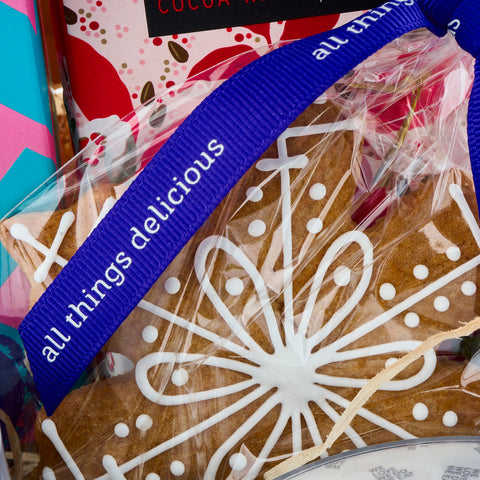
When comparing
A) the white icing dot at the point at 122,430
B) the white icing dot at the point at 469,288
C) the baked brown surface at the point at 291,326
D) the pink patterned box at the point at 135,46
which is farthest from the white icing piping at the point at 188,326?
the pink patterned box at the point at 135,46

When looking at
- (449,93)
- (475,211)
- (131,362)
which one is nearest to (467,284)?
(475,211)

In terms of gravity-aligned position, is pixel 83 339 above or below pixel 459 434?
above

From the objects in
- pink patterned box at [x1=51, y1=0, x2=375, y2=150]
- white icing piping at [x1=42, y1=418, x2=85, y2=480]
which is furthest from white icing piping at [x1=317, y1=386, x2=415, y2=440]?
pink patterned box at [x1=51, y1=0, x2=375, y2=150]

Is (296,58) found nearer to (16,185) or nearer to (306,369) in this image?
(306,369)

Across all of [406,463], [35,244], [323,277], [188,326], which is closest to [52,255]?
[35,244]

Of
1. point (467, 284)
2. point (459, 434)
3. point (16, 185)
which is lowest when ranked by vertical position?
point (459, 434)

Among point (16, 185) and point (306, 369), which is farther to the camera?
point (16, 185)

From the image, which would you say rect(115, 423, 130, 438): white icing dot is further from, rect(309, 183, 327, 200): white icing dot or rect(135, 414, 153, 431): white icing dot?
rect(309, 183, 327, 200): white icing dot
